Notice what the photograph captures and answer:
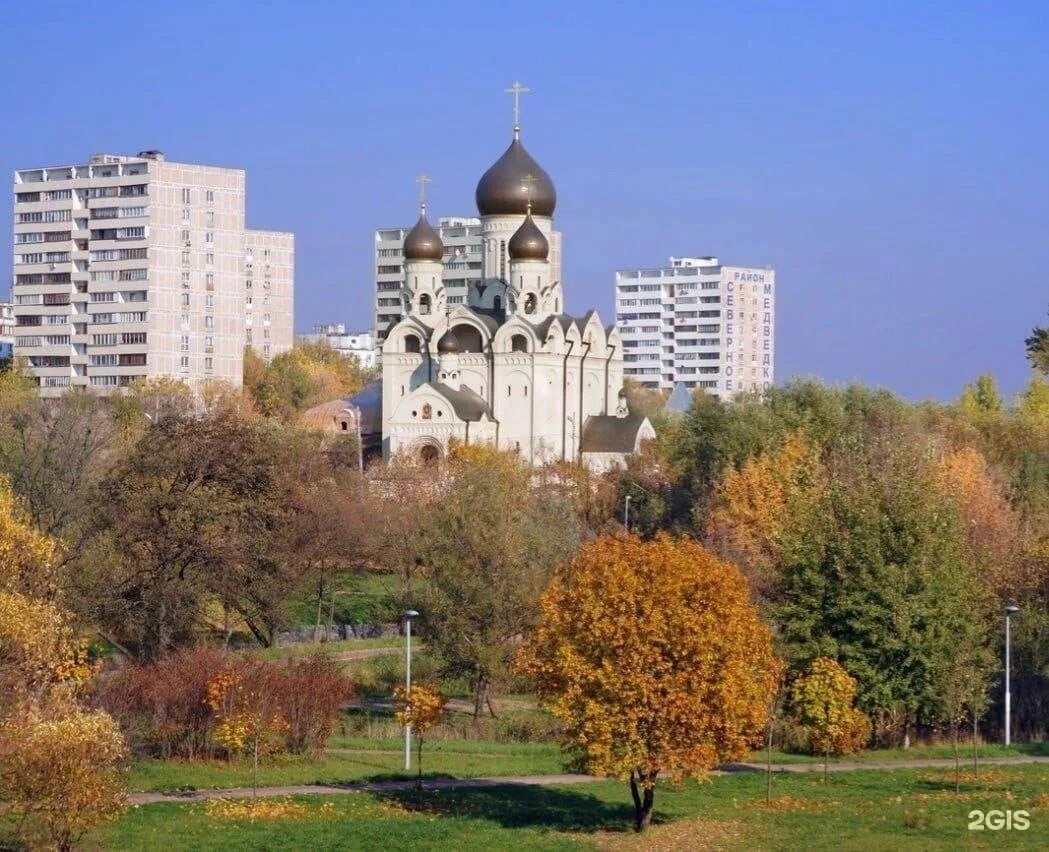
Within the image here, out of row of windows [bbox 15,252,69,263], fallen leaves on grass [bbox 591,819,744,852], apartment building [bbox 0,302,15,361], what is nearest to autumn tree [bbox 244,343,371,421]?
row of windows [bbox 15,252,69,263]

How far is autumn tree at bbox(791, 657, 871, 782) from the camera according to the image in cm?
3116

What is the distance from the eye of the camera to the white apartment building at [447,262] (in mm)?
126938

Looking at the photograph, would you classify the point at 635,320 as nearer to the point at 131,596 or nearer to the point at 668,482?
the point at 668,482

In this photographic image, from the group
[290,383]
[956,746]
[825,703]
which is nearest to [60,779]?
[825,703]

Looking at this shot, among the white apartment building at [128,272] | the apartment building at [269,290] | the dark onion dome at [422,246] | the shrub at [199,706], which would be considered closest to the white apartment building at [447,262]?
the apartment building at [269,290]

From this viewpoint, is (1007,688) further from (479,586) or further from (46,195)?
(46,195)

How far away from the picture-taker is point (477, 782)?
30484 millimetres

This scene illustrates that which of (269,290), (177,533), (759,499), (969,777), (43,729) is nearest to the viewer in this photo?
(43,729)

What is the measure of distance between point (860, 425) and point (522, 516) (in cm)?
1181

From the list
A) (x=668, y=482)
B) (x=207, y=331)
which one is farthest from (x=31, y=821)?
(x=207, y=331)

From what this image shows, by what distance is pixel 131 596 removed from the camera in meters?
39.6

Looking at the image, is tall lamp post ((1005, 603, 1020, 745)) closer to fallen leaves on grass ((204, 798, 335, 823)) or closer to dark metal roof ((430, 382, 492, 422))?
fallen leaves on grass ((204, 798, 335, 823))

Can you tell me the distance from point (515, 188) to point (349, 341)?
98.3 meters

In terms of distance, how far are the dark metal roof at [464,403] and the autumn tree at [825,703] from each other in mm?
44405
